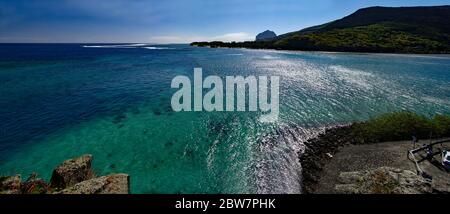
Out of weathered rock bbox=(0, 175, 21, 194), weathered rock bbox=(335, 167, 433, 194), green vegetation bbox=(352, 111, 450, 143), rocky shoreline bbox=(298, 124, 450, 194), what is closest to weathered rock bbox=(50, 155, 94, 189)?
weathered rock bbox=(0, 175, 21, 194)

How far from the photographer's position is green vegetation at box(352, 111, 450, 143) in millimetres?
34781

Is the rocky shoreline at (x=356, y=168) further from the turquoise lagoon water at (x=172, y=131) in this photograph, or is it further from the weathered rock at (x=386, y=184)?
the turquoise lagoon water at (x=172, y=131)

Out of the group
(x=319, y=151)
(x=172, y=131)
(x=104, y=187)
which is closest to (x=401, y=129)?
(x=319, y=151)

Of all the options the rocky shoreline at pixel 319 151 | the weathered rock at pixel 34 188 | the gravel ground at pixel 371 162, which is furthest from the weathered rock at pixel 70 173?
the gravel ground at pixel 371 162

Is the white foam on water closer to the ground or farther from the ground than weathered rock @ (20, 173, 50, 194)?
closer to the ground

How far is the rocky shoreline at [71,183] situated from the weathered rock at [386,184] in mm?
17879

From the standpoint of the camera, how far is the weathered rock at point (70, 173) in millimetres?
18000

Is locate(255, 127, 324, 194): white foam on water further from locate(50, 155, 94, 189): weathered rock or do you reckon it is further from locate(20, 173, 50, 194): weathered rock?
locate(20, 173, 50, 194): weathered rock

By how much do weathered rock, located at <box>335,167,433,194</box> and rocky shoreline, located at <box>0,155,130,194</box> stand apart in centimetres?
1788

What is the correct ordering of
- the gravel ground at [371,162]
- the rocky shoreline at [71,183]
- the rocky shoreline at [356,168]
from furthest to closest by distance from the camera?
the gravel ground at [371,162]
the rocky shoreline at [356,168]
the rocky shoreline at [71,183]

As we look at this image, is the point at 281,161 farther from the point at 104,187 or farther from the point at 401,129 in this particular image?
the point at 104,187

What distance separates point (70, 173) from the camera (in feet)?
60.4
